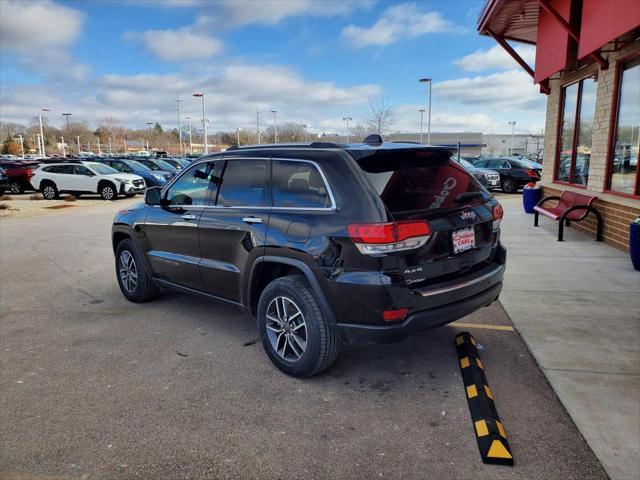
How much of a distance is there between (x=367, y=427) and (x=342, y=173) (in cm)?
172

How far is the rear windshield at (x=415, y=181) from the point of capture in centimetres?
332

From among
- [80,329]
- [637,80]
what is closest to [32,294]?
[80,329]

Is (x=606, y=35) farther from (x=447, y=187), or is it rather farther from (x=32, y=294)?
(x=32, y=294)

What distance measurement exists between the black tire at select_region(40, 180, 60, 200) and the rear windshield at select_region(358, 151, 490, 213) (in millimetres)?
21553

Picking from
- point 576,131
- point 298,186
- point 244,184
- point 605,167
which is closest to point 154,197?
point 244,184

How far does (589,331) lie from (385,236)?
2664 mm

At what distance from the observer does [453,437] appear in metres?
2.92

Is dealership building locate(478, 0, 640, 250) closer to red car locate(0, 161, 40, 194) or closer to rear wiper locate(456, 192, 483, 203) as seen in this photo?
rear wiper locate(456, 192, 483, 203)

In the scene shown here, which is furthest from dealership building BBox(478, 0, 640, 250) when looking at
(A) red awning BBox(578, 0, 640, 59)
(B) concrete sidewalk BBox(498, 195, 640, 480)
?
(B) concrete sidewalk BBox(498, 195, 640, 480)

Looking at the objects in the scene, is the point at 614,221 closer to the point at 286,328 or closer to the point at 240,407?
the point at 286,328

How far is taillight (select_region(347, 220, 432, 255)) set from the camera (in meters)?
3.10

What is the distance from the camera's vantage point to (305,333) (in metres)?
3.60

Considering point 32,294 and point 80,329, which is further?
point 32,294

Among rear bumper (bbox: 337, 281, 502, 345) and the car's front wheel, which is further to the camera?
the car's front wheel
